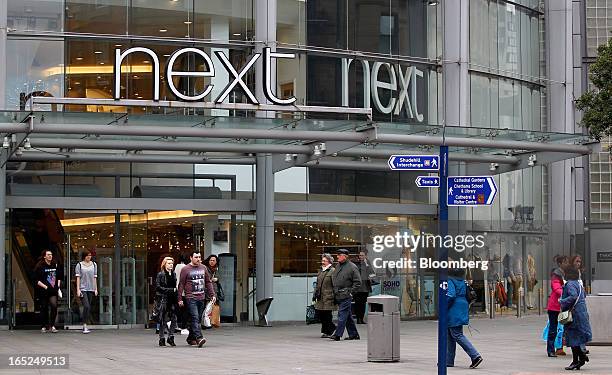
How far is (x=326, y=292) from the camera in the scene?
2392 centimetres

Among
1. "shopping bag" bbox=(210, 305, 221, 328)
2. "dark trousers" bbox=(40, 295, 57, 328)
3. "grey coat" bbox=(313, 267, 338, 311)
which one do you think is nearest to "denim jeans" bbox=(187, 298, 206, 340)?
"grey coat" bbox=(313, 267, 338, 311)

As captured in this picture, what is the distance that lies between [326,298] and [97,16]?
903cm

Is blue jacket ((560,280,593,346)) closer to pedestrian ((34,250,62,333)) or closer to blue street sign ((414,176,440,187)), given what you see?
blue street sign ((414,176,440,187))

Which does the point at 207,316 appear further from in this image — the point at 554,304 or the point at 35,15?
the point at 554,304

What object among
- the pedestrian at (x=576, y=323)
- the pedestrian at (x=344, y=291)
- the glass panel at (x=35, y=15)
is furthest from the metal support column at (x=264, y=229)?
the pedestrian at (x=576, y=323)

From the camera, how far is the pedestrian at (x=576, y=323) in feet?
56.5

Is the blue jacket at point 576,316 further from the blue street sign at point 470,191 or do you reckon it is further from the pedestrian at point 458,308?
the blue street sign at point 470,191

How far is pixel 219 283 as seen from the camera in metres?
28.0

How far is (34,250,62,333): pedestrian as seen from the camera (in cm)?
2516

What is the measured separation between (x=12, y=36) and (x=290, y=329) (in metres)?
9.12

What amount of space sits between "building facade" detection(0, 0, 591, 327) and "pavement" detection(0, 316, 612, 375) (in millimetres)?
2243

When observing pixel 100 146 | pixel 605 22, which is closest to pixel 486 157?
pixel 100 146

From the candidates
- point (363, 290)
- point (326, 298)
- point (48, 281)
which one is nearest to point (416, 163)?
point (326, 298)

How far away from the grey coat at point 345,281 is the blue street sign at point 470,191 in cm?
815
